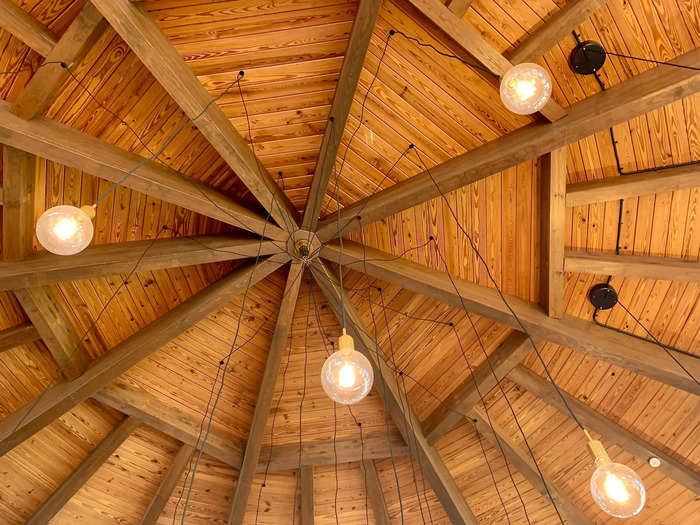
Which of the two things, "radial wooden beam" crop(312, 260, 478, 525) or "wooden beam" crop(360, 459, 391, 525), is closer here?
"radial wooden beam" crop(312, 260, 478, 525)

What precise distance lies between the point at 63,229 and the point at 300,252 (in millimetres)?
2243

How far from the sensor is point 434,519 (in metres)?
6.24

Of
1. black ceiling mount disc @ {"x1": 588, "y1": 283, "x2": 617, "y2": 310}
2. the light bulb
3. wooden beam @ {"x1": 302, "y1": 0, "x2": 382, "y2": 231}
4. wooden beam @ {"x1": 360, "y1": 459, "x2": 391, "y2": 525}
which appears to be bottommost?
wooden beam @ {"x1": 360, "y1": 459, "x2": 391, "y2": 525}

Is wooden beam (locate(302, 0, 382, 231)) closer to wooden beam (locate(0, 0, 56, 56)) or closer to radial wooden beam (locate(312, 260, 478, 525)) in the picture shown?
radial wooden beam (locate(312, 260, 478, 525))

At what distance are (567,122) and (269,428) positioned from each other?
482 centimetres

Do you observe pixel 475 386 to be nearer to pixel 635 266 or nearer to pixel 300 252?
pixel 635 266

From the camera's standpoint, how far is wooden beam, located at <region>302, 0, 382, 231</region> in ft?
11.6

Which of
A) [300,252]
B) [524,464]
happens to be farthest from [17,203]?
[524,464]

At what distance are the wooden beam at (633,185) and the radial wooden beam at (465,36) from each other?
0.95m

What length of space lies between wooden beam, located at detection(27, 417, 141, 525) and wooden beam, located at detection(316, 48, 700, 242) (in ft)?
11.7

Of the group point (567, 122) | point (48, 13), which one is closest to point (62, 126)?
point (48, 13)

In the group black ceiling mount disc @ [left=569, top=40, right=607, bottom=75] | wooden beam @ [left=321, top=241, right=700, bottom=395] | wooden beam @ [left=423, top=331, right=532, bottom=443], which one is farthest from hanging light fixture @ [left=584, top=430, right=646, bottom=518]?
black ceiling mount disc @ [left=569, top=40, right=607, bottom=75]

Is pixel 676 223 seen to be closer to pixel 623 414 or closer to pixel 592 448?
pixel 623 414

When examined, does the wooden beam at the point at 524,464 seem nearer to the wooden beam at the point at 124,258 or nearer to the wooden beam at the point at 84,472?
the wooden beam at the point at 124,258
